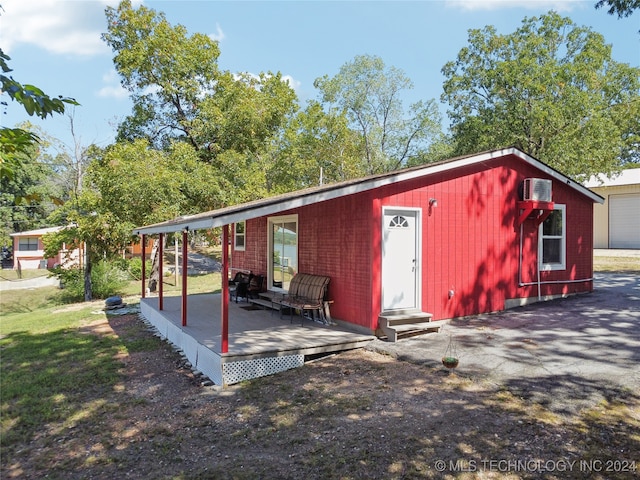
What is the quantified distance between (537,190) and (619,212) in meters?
17.5

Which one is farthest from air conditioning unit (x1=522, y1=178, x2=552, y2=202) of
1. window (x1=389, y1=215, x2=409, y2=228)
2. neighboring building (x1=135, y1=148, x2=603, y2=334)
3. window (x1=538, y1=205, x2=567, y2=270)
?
window (x1=389, y1=215, x2=409, y2=228)

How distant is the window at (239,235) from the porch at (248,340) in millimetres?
4061

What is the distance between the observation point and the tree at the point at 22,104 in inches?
86.8

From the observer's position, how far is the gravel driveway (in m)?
4.96

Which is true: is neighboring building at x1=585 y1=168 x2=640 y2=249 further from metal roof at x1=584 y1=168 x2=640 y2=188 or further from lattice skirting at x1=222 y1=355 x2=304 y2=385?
lattice skirting at x1=222 y1=355 x2=304 y2=385

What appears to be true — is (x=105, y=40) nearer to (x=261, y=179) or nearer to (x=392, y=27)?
(x=261, y=179)

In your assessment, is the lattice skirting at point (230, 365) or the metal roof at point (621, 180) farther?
the metal roof at point (621, 180)

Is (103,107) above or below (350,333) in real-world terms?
above

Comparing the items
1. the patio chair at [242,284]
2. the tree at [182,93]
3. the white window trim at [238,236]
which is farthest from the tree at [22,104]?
the tree at [182,93]

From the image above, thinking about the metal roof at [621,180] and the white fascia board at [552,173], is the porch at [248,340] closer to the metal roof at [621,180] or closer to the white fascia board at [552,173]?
the white fascia board at [552,173]

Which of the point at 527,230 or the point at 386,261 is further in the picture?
the point at 527,230

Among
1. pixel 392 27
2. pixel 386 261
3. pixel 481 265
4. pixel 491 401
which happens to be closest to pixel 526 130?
pixel 392 27

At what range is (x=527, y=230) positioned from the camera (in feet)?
33.2

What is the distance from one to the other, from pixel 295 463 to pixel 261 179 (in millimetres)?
15771
